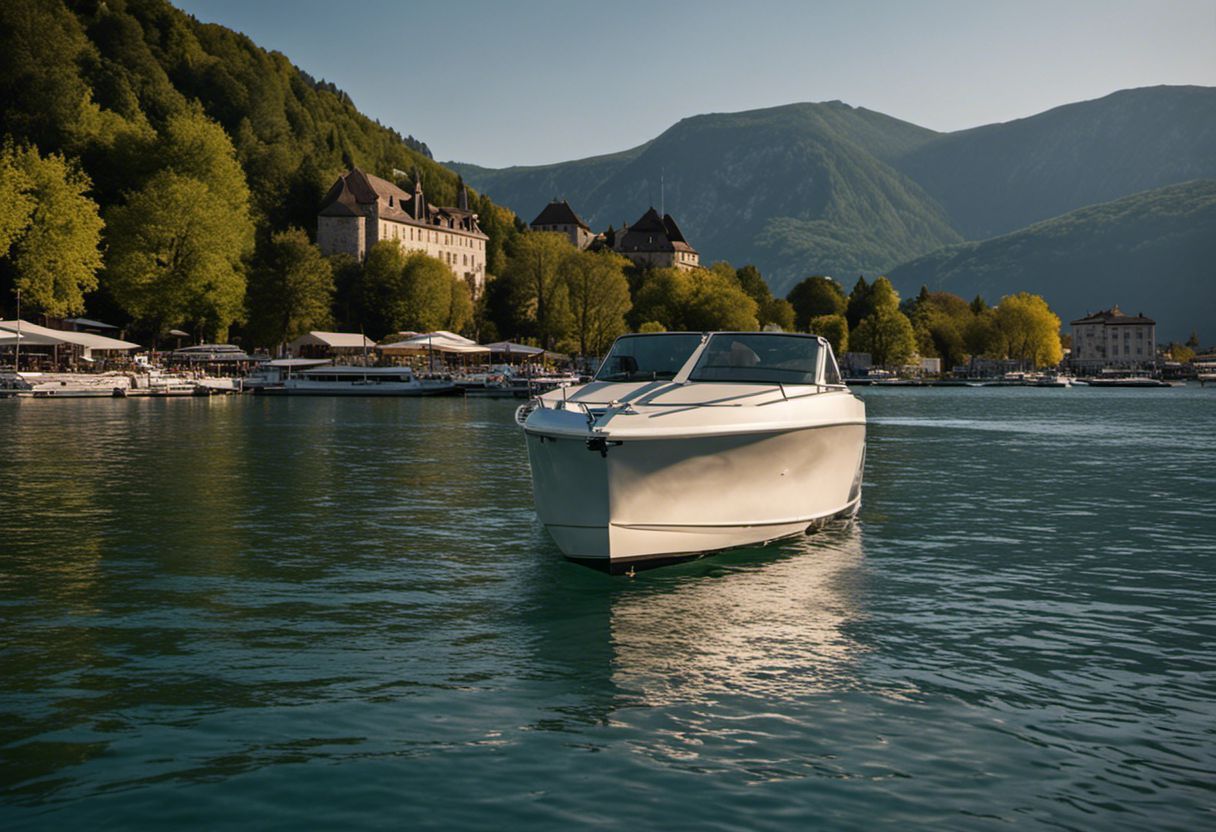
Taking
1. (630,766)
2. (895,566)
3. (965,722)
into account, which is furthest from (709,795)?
(895,566)

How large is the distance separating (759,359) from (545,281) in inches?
4826

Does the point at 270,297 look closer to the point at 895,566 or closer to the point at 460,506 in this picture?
the point at 460,506

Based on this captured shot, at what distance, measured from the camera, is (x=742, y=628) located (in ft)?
43.9

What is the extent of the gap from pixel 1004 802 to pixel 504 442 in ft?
130

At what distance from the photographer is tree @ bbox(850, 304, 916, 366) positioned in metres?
194

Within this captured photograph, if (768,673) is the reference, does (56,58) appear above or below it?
above

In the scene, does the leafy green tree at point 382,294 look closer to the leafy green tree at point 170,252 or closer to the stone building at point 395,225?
the stone building at point 395,225

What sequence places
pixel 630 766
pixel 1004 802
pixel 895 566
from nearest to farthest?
pixel 1004 802 < pixel 630 766 < pixel 895 566

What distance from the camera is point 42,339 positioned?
8262 cm

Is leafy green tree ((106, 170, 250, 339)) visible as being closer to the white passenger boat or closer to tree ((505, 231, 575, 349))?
the white passenger boat

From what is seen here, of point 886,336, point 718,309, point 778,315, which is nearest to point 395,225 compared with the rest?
point 718,309

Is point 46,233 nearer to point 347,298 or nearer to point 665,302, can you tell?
point 347,298

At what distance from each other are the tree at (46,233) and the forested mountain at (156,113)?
817cm

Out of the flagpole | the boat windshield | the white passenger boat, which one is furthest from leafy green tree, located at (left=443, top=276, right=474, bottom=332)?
the boat windshield
